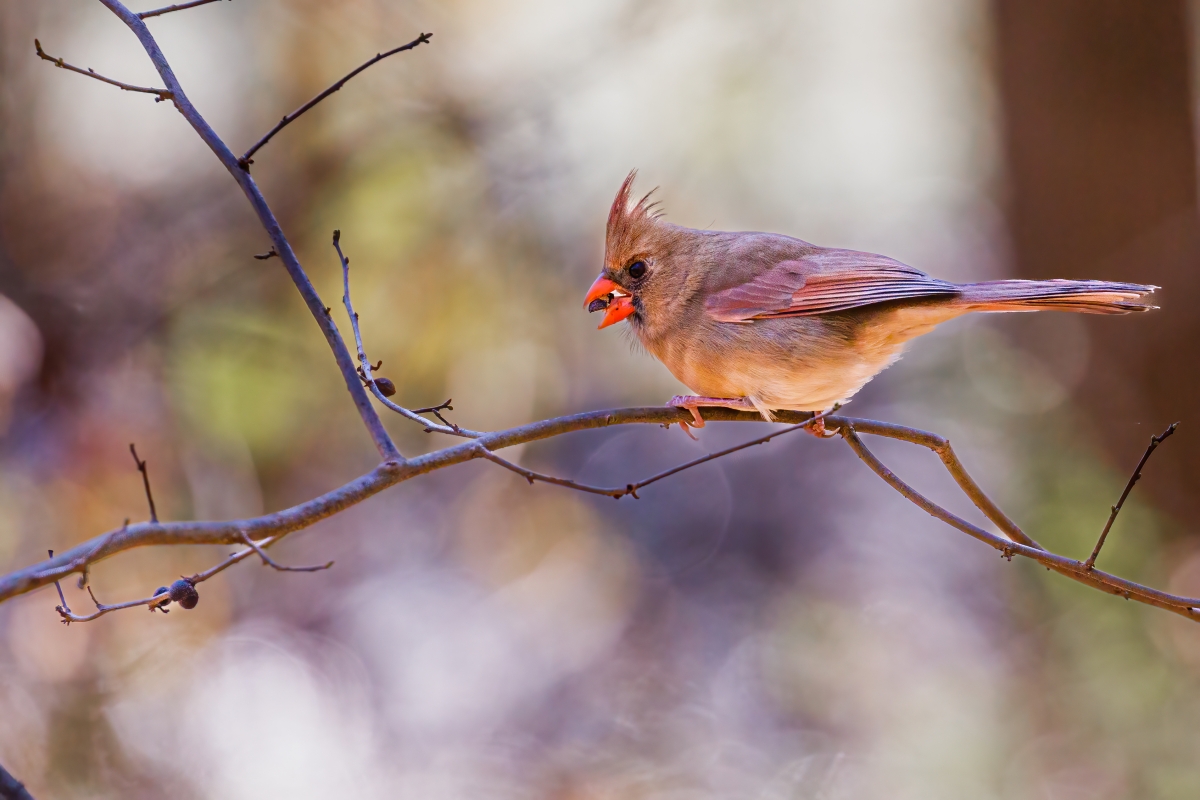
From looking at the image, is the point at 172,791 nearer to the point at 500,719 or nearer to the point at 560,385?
the point at 500,719

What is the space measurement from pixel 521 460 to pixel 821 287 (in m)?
2.75

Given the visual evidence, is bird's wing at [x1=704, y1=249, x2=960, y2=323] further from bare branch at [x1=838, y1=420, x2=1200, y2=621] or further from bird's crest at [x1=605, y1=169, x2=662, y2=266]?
bare branch at [x1=838, y1=420, x2=1200, y2=621]

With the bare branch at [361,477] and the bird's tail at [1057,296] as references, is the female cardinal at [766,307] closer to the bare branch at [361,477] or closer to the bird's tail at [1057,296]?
the bird's tail at [1057,296]

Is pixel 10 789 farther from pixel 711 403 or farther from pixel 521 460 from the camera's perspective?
pixel 521 460

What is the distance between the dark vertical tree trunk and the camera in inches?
142

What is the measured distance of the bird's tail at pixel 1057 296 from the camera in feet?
5.31

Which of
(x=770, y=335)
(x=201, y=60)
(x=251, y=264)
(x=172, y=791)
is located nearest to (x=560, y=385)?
(x=251, y=264)

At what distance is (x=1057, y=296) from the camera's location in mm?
1694

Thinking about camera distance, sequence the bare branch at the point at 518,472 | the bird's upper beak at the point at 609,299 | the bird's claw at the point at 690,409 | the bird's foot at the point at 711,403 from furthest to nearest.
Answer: the bird's upper beak at the point at 609,299, the bird's foot at the point at 711,403, the bird's claw at the point at 690,409, the bare branch at the point at 518,472

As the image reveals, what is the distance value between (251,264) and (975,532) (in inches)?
130

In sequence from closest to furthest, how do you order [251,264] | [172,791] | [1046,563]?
[1046,563], [172,791], [251,264]

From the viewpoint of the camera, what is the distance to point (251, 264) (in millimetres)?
4004

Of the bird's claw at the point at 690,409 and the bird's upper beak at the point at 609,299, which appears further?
the bird's upper beak at the point at 609,299

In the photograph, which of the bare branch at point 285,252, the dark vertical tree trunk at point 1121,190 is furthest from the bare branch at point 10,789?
the dark vertical tree trunk at point 1121,190
